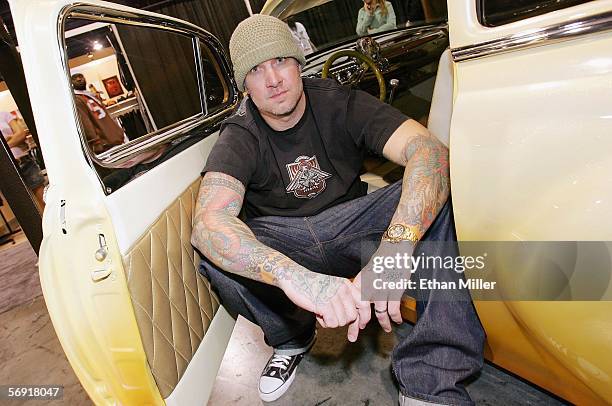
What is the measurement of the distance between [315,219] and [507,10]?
88 centimetres

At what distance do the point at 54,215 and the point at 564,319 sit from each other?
3.89ft

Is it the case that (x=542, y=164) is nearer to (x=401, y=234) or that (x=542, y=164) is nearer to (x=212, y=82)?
(x=401, y=234)

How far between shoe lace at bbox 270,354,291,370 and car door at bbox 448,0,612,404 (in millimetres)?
869

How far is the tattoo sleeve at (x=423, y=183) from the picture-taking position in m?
1.10

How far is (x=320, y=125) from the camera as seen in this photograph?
4.95 feet

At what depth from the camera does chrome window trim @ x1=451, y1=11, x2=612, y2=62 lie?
728 millimetres

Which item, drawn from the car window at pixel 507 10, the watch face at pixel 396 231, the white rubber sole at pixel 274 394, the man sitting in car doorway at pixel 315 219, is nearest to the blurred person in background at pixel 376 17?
the man sitting in car doorway at pixel 315 219

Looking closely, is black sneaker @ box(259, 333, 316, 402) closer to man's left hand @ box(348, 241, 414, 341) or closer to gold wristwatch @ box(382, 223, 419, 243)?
man's left hand @ box(348, 241, 414, 341)

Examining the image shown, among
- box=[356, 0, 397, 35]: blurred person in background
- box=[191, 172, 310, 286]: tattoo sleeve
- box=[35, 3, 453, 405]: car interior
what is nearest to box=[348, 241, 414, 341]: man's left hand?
box=[191, 172, 310, 286]: tattoo sleeve

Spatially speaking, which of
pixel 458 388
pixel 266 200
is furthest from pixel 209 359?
pixel 458 388

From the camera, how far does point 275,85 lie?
139 cm

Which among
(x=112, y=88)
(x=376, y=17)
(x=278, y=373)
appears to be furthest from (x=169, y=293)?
(x=112, y=88)

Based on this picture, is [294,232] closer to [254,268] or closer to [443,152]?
[254,268]

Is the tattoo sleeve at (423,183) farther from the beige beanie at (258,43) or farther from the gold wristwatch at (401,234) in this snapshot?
the beige beanie at (258,43)
